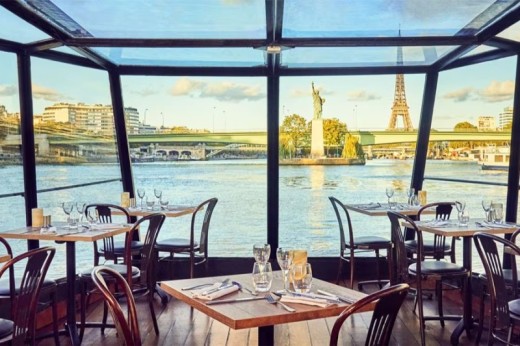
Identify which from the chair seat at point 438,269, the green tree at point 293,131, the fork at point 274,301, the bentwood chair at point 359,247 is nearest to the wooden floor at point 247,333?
the chair seat at point 438,269

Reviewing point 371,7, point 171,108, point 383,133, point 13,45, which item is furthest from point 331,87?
point 13,45

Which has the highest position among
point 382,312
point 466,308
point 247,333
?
point 382,312

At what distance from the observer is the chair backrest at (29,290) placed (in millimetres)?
3075

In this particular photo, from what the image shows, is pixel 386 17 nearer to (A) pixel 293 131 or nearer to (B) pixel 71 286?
(A) pixel 293 131

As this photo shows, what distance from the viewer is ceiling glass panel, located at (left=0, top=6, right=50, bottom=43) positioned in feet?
14.6

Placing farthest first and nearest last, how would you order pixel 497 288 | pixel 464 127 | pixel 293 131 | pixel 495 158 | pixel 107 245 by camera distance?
pixel 293 131, pixel 464 127, pixel 495 158, pixel 107 245, pixel 497 288

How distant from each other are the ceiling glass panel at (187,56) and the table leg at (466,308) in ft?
9.26

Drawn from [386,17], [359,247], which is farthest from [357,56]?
[359,247]

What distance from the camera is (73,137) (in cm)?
643

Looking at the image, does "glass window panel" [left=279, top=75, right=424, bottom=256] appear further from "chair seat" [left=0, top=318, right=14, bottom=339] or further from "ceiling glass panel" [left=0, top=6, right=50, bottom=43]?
"chair seat" [left=0, top=318, right=14, bottom=339]

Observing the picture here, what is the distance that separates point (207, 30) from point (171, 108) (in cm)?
227

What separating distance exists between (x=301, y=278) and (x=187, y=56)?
4.07m

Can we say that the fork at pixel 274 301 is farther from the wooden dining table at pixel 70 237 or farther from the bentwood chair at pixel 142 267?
the bentwood chair at pixel 142 267

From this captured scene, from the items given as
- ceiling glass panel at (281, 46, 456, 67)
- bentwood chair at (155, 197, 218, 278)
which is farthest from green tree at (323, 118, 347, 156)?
bentwood chair at (155, 197, 218, 278)
